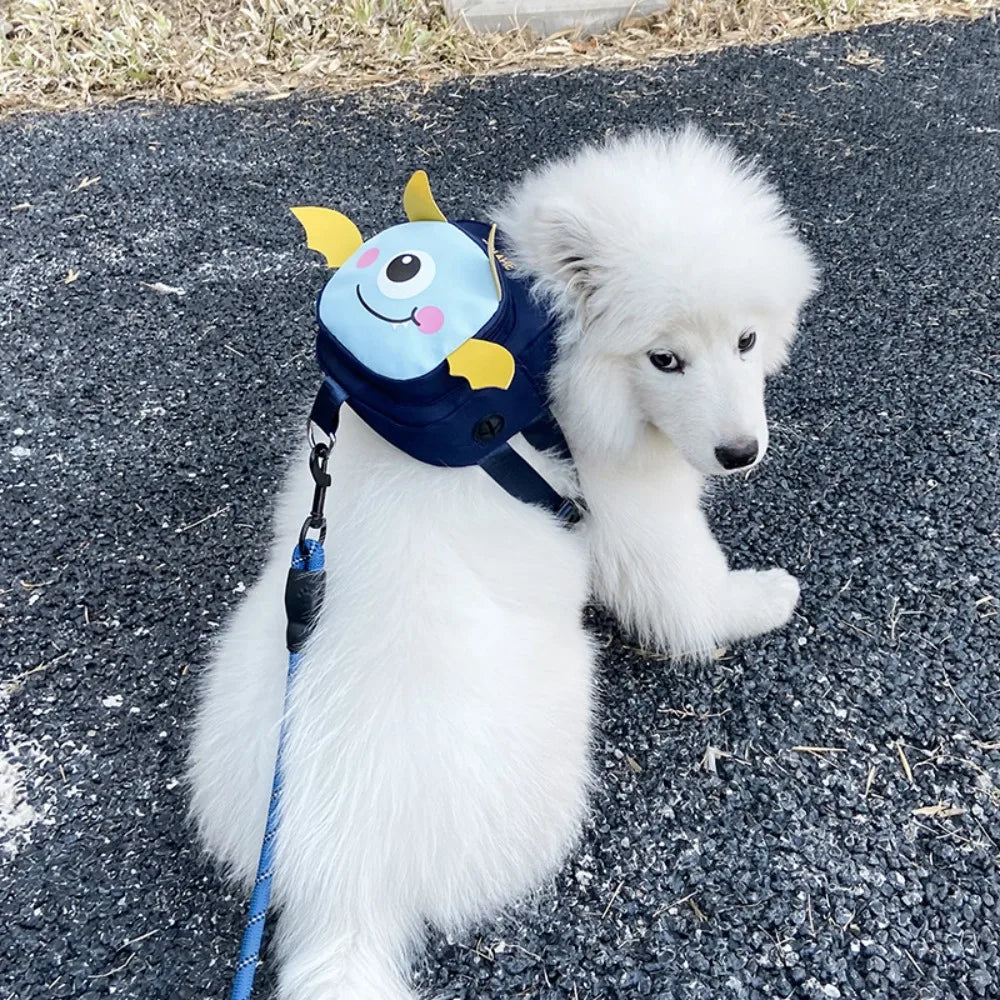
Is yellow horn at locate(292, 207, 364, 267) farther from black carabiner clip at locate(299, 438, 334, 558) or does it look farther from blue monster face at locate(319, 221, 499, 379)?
black carabiner clip at locate(299, 438, 334, 558)

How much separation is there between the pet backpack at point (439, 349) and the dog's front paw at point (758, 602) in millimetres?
714

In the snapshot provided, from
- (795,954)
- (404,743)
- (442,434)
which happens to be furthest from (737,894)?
(442,434)

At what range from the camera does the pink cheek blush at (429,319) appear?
5.13 feet

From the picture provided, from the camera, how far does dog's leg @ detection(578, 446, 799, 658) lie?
1887mm

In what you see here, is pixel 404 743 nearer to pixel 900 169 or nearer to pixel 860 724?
pixel 860 724

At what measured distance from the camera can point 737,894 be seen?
1.79 m

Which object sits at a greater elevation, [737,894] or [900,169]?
[900,169]

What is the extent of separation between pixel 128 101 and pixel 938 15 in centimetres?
495

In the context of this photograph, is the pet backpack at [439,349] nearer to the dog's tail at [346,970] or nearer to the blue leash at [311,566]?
the blue leash at [311,566]

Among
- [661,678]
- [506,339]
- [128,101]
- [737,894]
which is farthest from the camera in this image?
[128,101]

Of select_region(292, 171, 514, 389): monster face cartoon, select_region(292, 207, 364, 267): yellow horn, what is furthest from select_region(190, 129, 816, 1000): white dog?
select_region(292, 207, 364, 267): yellow horn

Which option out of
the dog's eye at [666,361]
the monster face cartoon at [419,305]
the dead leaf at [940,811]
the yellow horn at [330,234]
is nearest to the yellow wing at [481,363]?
the monster face cartoon at [419,305]

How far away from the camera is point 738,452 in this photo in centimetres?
166

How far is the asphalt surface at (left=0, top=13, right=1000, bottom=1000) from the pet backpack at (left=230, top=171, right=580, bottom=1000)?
629 millimetres
